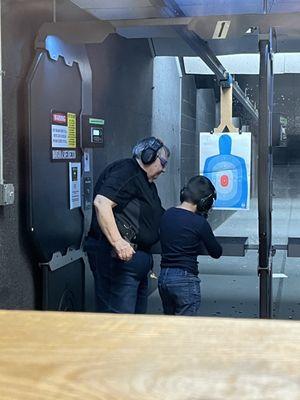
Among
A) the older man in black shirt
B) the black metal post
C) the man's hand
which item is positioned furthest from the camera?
the black metal post

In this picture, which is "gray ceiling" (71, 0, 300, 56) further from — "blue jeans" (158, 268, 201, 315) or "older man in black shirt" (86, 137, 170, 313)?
"blue jeans" (158, 268, 201, 315)

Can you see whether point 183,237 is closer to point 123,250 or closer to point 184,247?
point 184,247

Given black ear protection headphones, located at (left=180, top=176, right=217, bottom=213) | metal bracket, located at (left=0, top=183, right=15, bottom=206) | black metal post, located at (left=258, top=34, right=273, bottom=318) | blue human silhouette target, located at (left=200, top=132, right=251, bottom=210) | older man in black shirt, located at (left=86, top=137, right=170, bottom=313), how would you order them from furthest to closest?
blue human silhouette target, located at (left=200, top=132, right=251, bottom=210) < black metal post, located at (left=258, top=34, right=273, bottom=318) < black ear protection headphones, located at (left=180, top=176, right=217, bottom=213) < older man in black shirt, located at (left=86, top=137, right=170, bottom=313) < metal bracket, located at (left=0, top=183, right=15, bottom=206)

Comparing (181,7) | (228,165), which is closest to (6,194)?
(181,7)

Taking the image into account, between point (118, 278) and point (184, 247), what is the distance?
16.1 inches

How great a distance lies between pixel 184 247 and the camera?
3.42 meters

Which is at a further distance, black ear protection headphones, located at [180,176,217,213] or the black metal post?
the black metal post

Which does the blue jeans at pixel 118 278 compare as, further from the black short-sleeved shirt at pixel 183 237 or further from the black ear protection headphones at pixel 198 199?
the black ear protection headphones at pixel 198 199

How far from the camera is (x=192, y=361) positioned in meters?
1.13

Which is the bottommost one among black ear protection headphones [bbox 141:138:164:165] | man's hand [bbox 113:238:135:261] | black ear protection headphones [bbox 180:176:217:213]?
man's hand [bbox 113:238:135:261]

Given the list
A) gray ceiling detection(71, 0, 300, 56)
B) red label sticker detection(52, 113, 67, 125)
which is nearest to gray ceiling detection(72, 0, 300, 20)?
gray ceiling detection(71, 0, 300, 56)

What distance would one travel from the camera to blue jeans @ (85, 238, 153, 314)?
11.2 feet

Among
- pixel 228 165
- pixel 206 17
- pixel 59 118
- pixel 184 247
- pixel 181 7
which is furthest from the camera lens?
pixel 228 165

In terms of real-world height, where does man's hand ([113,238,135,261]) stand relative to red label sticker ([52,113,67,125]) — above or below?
below
